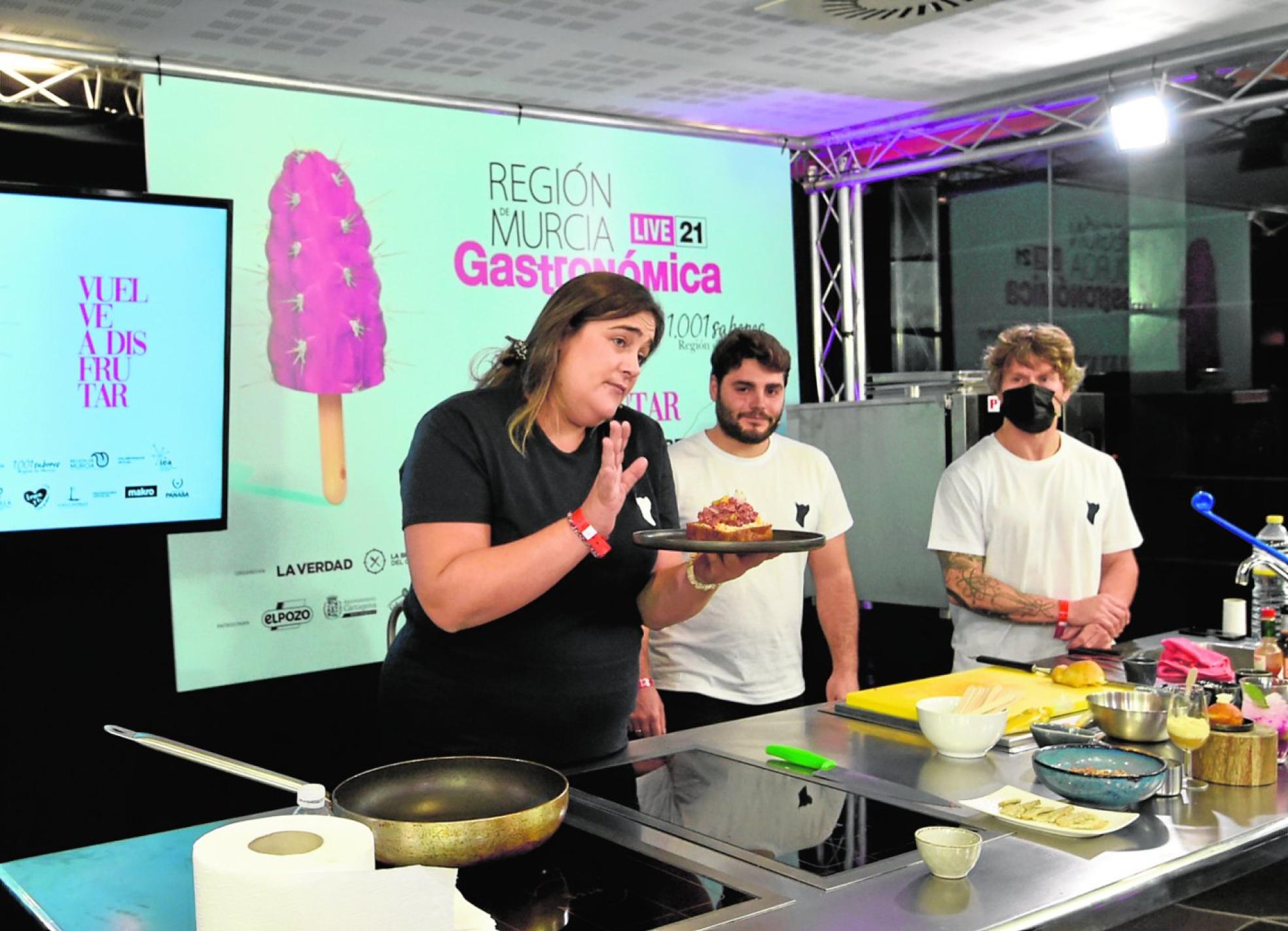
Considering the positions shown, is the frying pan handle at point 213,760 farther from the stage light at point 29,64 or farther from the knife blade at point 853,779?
the stage light at point 29,64

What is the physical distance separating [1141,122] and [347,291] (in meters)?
2.96

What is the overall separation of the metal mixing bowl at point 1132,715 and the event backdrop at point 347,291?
289cm

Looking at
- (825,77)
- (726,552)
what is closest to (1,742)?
(726,552)

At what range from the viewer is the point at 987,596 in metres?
3.32

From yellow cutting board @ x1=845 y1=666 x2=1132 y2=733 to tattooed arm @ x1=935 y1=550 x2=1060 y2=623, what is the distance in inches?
19.3

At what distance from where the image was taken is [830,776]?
2.06 m

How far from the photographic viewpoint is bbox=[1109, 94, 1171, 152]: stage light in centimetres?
463

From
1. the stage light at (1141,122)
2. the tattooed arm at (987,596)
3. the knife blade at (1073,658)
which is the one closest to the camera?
the knife blade at (1073,658)

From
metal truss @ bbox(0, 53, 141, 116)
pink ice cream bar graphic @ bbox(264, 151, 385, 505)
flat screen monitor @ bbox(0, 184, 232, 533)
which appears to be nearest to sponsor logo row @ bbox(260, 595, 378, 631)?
pink ice cream bar graphic @ bbox(264, 151, 385, 505)

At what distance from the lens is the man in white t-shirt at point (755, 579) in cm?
337

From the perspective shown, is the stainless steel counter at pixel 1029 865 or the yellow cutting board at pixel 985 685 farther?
the yellow cutting board at pixel 985 685

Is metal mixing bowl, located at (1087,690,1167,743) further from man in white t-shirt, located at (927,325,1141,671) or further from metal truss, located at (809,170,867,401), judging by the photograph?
metal truss, located at (809,170,867,401)

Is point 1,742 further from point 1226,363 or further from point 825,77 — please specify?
point 1226,363

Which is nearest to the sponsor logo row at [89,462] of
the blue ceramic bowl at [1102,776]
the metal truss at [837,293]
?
the blue ceramic bowl at [1102,776]
